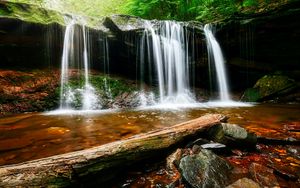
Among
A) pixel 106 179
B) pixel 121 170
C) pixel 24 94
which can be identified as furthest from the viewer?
pixel 24 94

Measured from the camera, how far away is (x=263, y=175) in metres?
2.79

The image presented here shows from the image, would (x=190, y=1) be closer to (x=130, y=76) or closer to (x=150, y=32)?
(x=150, y=32)

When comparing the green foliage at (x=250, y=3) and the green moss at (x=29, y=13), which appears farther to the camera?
the green foliage at (x=250, y=3)

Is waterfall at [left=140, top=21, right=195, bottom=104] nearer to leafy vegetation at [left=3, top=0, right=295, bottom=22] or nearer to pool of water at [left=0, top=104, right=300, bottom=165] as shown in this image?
leafy vegetation at [left=3, top=0, right=295, bottom=22]

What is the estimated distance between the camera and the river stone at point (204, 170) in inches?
98.6

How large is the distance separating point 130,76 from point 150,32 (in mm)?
2315

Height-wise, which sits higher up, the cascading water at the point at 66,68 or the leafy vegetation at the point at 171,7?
the leafy vegetation at the point at 171,7

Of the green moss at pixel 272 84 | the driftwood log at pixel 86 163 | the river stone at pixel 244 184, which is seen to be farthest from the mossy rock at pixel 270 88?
the river stone at pixel 244 184

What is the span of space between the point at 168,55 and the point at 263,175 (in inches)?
352

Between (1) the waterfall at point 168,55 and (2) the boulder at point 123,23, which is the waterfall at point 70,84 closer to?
(2) the boulder at point 123,23

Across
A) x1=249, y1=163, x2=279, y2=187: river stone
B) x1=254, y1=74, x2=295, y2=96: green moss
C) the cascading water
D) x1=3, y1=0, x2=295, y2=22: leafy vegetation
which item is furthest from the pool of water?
x1=3, y1=0, x2=295, y2=22: leafy vegetation

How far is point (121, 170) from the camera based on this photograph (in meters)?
2.81

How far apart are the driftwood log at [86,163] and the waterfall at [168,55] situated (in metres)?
7.65

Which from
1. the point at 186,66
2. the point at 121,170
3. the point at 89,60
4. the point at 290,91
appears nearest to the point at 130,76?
the point at 89,60
